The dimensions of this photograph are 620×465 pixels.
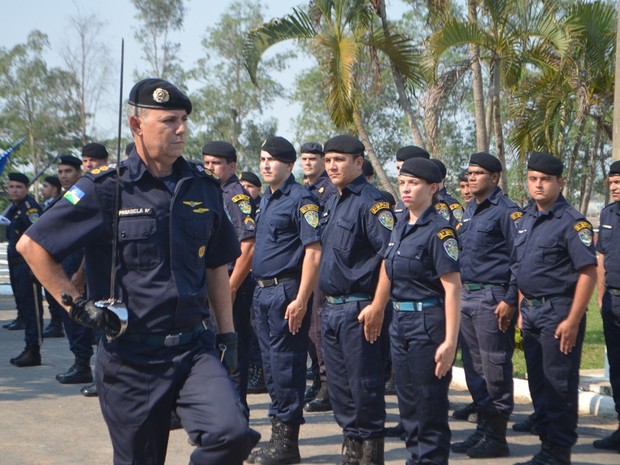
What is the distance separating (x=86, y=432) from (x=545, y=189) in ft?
13.2

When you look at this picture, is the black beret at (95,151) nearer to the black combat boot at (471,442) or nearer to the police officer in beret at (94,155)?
the police officer in beret at (94,155)

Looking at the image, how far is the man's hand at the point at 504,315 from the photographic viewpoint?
23.4 ft

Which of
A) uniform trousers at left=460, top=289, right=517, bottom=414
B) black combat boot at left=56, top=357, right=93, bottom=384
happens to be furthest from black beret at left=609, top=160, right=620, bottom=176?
black combat boot at left=56, top=357, right=93, bottom=384

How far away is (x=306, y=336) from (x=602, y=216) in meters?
2.81

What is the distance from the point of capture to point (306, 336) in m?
6.75

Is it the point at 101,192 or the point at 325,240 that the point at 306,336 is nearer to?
the point at 325,240

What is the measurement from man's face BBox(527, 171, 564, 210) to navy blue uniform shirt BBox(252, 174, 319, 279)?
1593mm

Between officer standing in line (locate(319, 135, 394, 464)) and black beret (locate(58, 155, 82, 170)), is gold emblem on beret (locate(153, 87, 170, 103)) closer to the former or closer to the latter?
officer standing in line (locate(319, 135, 394, 464))

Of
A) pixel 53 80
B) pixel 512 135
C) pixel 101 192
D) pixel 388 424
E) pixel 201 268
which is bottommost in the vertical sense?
pixel 388 424

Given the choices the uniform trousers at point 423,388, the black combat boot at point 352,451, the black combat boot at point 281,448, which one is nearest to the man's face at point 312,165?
the black combat boot at point 281,448

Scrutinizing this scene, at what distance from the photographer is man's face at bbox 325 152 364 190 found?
630cm

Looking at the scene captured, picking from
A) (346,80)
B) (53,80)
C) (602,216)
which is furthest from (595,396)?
(53,80)

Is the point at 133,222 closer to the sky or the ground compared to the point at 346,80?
closer to the ground

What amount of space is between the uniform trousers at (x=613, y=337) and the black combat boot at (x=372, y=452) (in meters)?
2.21
